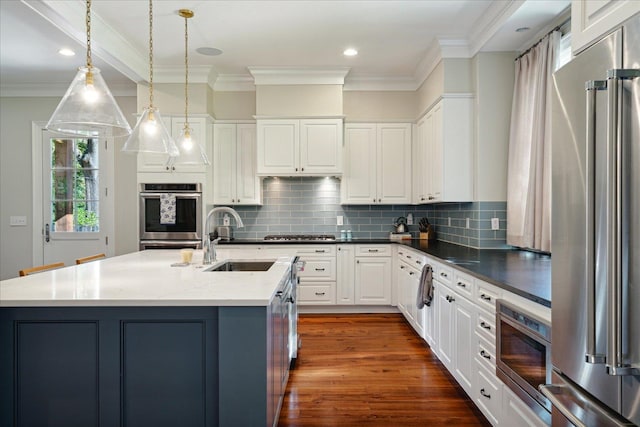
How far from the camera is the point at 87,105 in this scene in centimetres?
190

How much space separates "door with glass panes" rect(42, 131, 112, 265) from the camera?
5.07 m

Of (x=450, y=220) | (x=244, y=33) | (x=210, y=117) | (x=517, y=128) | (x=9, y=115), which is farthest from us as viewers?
(x=9, y=115)

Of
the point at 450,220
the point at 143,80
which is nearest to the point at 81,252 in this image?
the point at 143,80

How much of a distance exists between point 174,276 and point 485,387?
187 cm

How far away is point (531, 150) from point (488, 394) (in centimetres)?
195

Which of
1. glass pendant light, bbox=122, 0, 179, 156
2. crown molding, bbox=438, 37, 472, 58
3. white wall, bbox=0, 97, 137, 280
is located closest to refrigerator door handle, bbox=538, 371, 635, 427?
glass pendant light, bbox=122, 0, 179, 156

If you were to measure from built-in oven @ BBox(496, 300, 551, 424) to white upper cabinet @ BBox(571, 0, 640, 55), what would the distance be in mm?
1095

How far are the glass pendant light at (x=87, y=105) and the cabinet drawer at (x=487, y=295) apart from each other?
214 cm

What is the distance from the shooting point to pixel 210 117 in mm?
4742

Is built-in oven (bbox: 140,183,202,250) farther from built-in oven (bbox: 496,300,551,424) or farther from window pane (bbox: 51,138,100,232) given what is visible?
built-in oven (bbox: 496,300,551,424)

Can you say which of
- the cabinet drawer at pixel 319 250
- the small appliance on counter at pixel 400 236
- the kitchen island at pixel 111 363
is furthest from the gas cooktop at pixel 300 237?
the kitchen island at pixel 111 363

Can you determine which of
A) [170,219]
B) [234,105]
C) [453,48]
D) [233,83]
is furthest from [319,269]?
[453,48]

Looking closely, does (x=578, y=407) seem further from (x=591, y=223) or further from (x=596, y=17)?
(x=596, y=17)

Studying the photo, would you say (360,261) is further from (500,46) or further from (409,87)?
(500,46)
